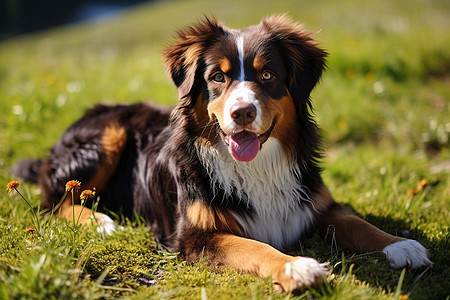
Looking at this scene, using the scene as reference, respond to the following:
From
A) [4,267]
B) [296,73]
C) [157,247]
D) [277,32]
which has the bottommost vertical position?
[157,247]

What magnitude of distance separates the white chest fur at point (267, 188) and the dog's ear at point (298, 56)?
48 cm

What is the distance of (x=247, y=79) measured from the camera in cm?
311

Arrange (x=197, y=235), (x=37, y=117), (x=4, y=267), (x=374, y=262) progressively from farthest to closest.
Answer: (x=37, y=117)
(x=197, y=235)
(x=374, y=262)
(x=4, y=267)

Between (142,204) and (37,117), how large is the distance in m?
3.53

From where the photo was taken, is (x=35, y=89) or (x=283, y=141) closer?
(x=283, y=141)

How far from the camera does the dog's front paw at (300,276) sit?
2.51 m

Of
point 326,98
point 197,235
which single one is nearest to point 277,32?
point 197,235

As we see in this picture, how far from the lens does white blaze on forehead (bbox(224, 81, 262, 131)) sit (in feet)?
9.44

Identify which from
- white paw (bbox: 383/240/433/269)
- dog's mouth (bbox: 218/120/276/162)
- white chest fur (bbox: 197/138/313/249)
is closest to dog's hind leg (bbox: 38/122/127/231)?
white chest fur (bbox: 197/138/313/249)

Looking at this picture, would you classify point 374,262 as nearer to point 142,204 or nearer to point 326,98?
point 142,204

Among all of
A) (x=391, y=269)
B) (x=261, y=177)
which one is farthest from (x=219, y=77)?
(x=391, y=269)

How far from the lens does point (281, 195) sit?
3.39m

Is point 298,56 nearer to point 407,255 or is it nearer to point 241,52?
point 241,52

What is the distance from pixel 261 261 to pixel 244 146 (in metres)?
0.86
